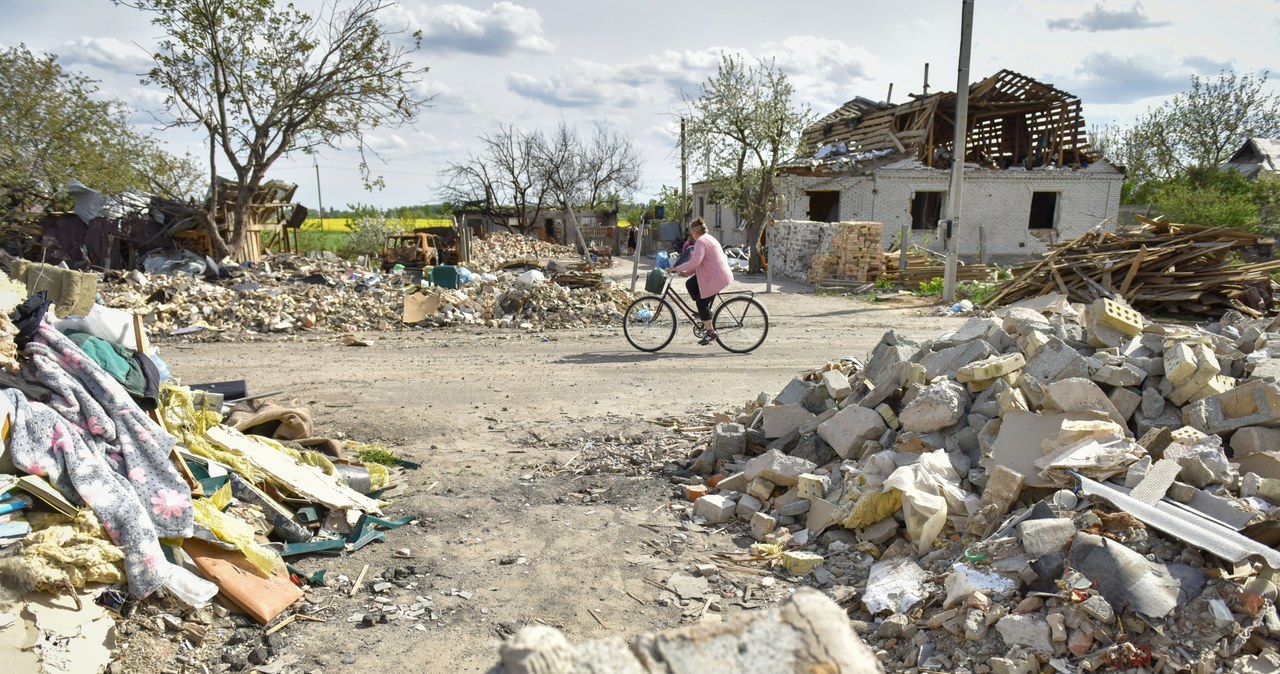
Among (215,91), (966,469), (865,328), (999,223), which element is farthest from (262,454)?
(999,223)

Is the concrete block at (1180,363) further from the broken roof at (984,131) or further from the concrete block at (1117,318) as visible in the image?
the broken roof at (984,131)

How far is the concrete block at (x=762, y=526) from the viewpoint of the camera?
4781 mm

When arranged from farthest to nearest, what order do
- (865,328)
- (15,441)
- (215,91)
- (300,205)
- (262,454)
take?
(300,205) → (215,91) → (865,328) → (262,454) → (15,441)

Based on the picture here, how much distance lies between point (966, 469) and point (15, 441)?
199 inches

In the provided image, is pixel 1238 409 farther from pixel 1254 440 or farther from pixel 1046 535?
pixel 1046 535

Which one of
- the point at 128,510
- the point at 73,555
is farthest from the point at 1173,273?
the point at 73,555

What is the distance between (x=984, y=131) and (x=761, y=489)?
27.1 m

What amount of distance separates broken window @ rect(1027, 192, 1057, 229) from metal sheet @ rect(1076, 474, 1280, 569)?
1059 inches

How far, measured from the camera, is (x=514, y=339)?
11.8 m

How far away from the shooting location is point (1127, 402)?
187 inches

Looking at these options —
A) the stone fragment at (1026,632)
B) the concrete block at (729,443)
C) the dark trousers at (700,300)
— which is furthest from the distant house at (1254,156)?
the stone fragment at (1026,632)

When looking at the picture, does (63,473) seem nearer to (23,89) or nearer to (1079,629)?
(1079,629)

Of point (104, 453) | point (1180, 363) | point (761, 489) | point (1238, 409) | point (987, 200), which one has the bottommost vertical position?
point (761, 489)

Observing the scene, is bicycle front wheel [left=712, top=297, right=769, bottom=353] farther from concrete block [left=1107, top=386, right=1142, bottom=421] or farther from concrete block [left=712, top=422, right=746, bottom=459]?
concrete block [left=1107, top=386, right=1142, bottom=421]
